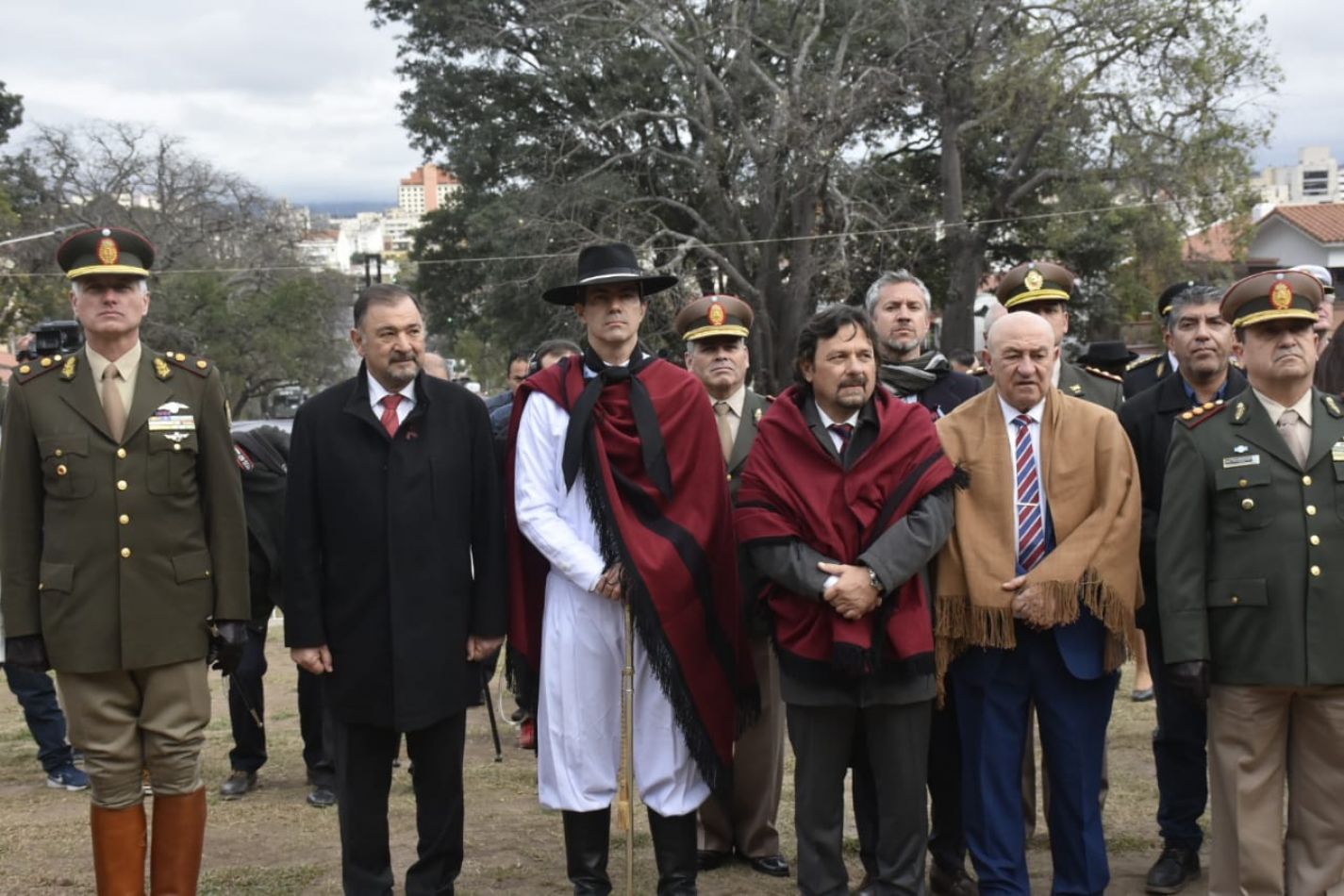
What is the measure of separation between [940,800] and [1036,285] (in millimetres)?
2156

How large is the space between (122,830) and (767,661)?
2476 mm

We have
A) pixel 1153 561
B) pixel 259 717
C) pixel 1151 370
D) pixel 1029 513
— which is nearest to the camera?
pixel 1029 513

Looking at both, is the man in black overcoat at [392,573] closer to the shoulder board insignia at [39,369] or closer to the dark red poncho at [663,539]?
the dark red poncho at [663,539]

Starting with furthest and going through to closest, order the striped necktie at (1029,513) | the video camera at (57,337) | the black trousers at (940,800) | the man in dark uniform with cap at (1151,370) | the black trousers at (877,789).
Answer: the video camera at (57,337)
the man in dark uniform with cap at (1151,370)
the black trousers at (940,800)
the striped necktie at (1029,513)
the black trousers at (877,789)

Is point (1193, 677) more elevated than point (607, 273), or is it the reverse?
point (607, 273)

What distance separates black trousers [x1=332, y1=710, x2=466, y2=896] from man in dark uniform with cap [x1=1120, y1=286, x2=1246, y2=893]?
2.57 m

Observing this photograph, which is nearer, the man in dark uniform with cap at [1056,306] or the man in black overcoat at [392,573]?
the man in black overcoat at [392,573]

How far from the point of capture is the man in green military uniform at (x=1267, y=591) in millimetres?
4293

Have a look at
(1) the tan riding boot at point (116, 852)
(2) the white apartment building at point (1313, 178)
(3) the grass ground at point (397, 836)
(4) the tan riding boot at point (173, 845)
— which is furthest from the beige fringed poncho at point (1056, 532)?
(2) the white apartment building at point (1313, 178)

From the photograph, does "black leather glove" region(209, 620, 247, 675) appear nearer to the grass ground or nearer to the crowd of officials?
the crowd of officials

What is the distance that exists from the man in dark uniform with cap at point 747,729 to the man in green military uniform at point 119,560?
6.46 feet

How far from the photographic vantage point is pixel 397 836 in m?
5.83

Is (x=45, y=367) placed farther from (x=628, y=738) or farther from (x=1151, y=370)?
(x=1151, y=370)

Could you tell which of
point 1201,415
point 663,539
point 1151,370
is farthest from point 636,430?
point 1151,370
